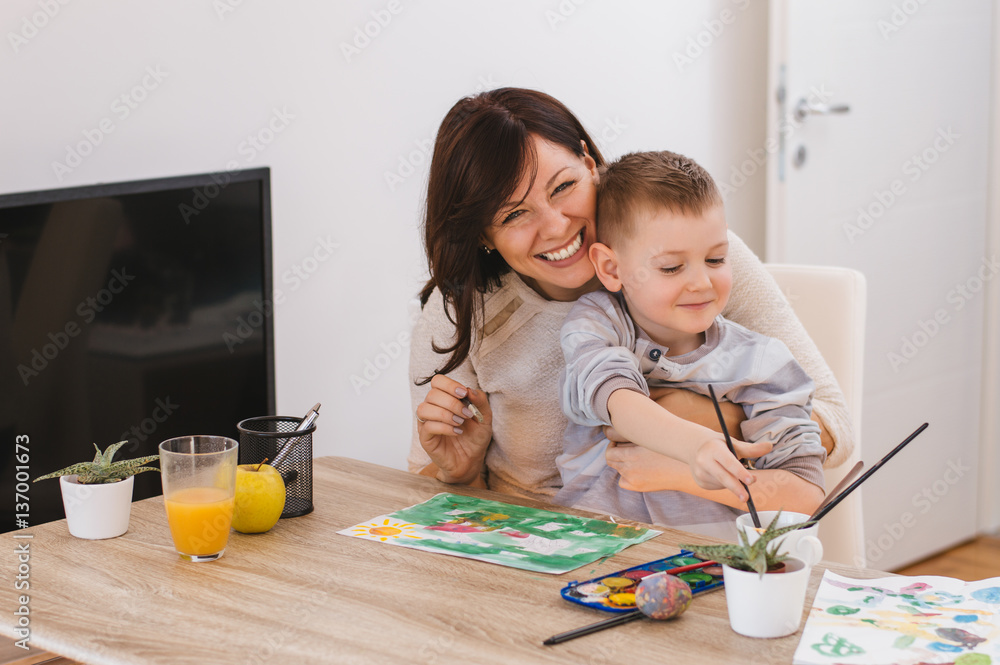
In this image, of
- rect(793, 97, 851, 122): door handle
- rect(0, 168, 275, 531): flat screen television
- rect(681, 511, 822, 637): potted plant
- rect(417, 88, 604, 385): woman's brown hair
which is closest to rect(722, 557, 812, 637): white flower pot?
rect(681, 511, 822, 637): potted plant

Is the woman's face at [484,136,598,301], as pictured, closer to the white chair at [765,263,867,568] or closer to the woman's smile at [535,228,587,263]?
the woman's smile at [535,228,587,263]

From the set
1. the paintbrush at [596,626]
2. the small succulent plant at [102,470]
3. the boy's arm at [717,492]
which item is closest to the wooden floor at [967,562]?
the boy's arm at [717,492]

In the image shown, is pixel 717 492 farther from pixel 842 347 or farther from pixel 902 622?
pixel 842 347

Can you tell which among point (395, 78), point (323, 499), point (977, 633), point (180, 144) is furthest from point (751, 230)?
point (977, 633)

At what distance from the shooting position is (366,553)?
3.75 ft

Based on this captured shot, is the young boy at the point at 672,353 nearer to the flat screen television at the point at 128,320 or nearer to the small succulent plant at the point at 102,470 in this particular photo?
the small succulent plant at the point at 102,470

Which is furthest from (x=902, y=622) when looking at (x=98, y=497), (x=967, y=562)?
(x=967, y=562)

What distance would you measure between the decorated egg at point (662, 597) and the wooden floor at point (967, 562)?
242 cm

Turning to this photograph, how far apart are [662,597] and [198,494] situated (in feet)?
1.76

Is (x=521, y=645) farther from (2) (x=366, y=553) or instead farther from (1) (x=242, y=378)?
(1) (x=242, y=378)

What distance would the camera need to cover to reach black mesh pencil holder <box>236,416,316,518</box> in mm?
1270

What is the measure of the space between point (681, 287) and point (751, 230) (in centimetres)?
192

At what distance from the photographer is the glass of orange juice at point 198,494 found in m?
1.12

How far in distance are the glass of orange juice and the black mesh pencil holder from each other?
3.8 inches
